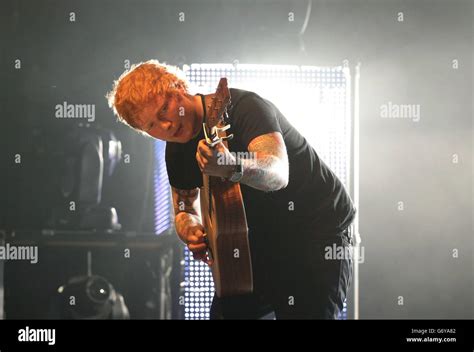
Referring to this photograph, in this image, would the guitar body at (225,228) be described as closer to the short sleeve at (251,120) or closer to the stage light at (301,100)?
the short sleeve at (251,120)

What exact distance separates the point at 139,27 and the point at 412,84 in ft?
3.88

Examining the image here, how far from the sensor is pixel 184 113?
2459 mm

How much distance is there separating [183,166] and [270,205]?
353 mm

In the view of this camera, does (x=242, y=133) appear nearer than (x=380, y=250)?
Yes

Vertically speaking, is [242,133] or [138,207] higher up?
[242,133]

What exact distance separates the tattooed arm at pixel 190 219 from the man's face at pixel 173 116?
0.24 metres

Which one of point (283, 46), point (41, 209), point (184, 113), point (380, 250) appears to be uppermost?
point (283, 46)

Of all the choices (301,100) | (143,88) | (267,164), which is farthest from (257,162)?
(301,100)

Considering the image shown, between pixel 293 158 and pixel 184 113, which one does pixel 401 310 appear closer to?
pixel 293 158

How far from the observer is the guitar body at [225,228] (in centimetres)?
235

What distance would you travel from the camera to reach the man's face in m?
2.46

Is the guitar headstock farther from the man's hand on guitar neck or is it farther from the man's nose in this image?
the man's nose

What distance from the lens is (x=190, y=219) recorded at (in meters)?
2.60
